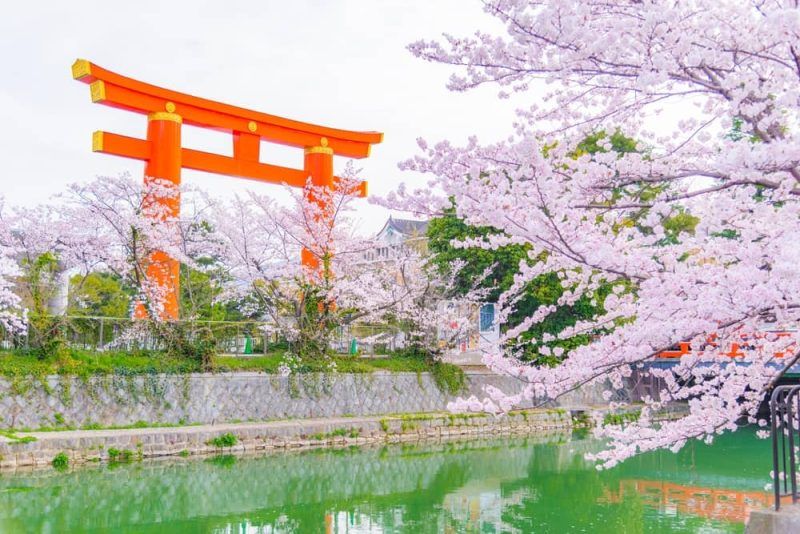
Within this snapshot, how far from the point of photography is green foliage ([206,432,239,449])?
12.0 meters

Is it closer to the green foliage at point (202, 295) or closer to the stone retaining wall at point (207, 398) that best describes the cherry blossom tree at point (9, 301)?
the stone retaining wall at point (207, 398)

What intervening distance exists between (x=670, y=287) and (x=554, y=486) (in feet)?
25.6

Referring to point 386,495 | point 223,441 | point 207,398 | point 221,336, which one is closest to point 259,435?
point 223,441

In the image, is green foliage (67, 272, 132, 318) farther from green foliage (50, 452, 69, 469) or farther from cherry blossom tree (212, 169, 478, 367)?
green foliage (50, 452, 69, 469)

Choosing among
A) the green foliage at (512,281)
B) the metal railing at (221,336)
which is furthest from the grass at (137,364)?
the green foliage at (512,281)

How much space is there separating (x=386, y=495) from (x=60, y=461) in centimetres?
428

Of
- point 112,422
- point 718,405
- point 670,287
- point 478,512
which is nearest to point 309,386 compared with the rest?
point 112,422

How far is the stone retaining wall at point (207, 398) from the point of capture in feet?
36.9

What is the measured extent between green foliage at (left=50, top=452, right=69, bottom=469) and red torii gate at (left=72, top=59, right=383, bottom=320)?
3.42 m

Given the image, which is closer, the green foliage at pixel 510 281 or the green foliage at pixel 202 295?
the green foliage at pixel 202 295

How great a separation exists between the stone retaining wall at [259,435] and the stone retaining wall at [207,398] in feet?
1.27

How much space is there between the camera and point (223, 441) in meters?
12.1

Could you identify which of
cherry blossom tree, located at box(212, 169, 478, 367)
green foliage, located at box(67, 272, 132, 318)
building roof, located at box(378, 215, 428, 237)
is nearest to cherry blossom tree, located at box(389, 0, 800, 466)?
cherry blossom tree, located at box(212, 169, 478, 367)

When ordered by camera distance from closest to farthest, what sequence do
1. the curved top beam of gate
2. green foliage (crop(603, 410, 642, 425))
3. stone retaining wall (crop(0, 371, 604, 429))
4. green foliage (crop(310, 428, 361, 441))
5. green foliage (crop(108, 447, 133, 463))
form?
green foliage (crop(108, 447, 133, 463)) → stone retaining wall (crop(0, 371, 604, 429)) → green foliage (crop(310, 428, 361, 441)) → the curved top beam of gate → green foliage (crop(603, 410, 642, 425))
